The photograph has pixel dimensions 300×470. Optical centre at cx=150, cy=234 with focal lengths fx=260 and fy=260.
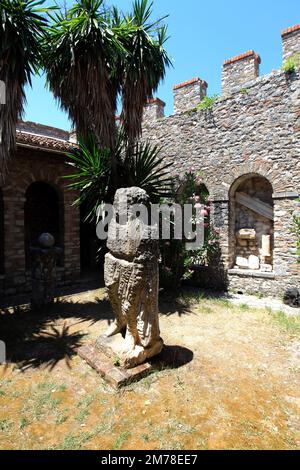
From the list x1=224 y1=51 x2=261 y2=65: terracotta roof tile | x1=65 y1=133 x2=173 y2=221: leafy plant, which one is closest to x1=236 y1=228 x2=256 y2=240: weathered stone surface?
x1=65 y1=133 x2=173 y2=221: leafy plant

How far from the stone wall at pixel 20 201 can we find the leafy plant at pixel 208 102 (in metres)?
4.36

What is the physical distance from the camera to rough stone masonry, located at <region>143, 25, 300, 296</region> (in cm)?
630

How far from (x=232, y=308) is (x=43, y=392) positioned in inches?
170

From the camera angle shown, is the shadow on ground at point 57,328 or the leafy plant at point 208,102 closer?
the shadow on ground at point 57,328

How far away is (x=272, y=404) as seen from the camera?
2795 mm

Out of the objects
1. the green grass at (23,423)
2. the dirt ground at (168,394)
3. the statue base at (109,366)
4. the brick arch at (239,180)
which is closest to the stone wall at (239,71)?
the brick arch at (239,180)

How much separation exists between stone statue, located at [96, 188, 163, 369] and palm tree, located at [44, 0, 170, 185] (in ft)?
9.35

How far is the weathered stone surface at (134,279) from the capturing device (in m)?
3.11

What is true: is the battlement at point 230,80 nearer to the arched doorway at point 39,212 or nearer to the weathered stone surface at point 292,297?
the arched doorway at point 39,212

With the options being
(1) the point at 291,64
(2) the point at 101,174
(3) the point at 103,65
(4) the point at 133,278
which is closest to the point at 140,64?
(3) the point at 103,65

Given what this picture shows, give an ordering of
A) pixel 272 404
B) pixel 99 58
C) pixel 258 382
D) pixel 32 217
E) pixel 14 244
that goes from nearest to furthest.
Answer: pixel 272 404 < pixel 258 382 < pixel 99 58 < pixel 14 244 < pixel 32 217
